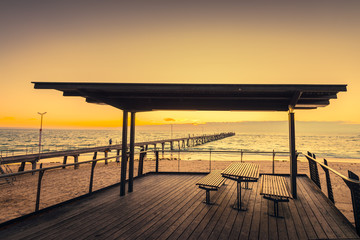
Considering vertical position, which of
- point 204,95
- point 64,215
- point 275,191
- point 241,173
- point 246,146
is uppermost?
point 204,95

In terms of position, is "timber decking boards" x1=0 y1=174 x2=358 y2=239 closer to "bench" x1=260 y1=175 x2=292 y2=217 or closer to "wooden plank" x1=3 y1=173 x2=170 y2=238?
"wooden plank" x1=3 y1=173 x2=170 y2=238

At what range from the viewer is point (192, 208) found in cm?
430

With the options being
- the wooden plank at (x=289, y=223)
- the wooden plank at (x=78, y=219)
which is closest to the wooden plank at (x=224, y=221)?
the wooden plank at (x=289, y=223)

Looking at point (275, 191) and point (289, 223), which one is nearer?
point (289, 223)

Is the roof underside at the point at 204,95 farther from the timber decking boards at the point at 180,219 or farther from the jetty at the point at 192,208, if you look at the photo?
the timber decking boards at the point at 180,219

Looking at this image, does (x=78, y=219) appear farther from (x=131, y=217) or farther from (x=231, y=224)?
(x=231, y=224)

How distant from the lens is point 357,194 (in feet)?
8.94

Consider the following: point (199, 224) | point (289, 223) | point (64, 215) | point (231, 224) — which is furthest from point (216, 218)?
point (64, 215)

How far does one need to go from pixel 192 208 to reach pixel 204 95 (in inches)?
112

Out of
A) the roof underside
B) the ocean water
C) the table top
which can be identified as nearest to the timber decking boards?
the table top

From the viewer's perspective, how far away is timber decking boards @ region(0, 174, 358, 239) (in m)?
3.10

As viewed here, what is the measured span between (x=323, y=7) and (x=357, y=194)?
41.2 ft

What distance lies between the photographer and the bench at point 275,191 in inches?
144

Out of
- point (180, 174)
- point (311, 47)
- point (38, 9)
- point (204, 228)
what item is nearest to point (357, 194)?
point (204, 228)
